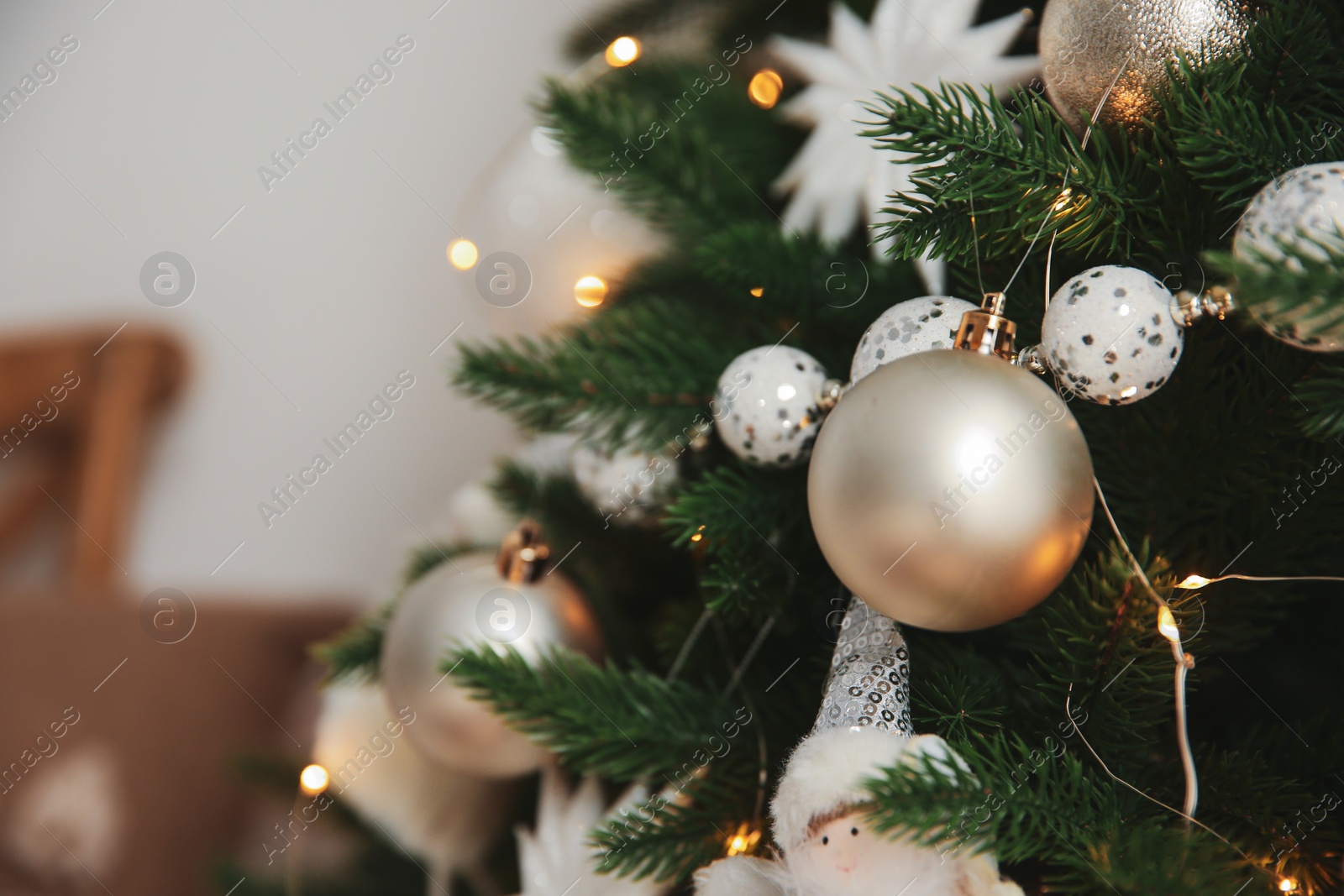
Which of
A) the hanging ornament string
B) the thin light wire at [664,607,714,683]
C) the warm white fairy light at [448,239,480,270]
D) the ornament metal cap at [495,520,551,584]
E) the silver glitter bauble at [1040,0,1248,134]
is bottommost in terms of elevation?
the thin light wire at [664,607,714,683]

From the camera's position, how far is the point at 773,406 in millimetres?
419

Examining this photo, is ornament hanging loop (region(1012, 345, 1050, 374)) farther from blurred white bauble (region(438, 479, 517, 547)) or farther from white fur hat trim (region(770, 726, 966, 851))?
blurred white bauble (region(438, 479, 517, 547))

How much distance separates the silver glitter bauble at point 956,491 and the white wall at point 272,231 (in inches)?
32.5

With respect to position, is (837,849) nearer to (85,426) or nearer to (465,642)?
(465,642)

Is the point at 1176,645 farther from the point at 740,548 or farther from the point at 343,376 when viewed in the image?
the point at 343,376

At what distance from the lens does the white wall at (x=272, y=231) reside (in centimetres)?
104

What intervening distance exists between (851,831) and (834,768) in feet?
0.08

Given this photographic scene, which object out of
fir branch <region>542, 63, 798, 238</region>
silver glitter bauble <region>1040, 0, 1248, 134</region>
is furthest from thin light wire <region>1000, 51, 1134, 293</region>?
fir branch <region>542, 63, 798, 238</region>

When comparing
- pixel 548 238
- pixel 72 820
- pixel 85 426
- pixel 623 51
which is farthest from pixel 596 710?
pixel 85 426

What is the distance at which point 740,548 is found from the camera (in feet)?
1.43

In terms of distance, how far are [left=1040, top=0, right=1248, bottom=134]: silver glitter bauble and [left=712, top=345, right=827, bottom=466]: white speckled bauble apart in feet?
0.60

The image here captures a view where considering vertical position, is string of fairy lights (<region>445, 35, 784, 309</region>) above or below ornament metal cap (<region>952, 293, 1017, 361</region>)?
above

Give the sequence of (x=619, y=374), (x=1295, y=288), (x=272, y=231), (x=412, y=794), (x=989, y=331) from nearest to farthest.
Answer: (x=1295, y=288) < (x=989, y=331) < (x=619, y=374) < (x=412, y=794) < (x=272, y=231)

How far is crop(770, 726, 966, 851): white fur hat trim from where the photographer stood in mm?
312
